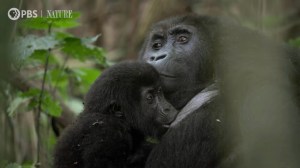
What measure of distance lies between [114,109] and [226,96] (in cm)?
76

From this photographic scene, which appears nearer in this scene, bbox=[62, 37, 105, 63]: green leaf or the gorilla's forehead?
the gorilla's forehead

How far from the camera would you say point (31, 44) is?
13.8 feet

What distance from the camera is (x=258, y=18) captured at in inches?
100

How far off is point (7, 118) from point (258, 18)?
3.11 meters

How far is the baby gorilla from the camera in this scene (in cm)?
317

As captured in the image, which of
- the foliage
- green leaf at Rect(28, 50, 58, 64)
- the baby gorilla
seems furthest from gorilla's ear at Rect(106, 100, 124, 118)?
green leaf at Rect(28, 50, 58, 64)

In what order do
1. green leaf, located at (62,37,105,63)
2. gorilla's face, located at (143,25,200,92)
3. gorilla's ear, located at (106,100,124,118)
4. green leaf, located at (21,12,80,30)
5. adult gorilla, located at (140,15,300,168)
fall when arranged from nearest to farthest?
adult gorilla, located at (140,15,300,168)
gorilla's ear, located at (106,100,124,118)
gorilla's face, located at (143,25,200,92)
green leaf, located at (21,12,80,30)
green leaf, located at (62,37,105,63)

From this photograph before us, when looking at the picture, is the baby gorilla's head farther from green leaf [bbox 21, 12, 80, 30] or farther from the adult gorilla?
green leaf [bbox 21, 12, 80, 30]

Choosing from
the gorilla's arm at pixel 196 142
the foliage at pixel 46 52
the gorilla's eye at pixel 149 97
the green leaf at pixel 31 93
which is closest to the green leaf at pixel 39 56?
the foliage at pixel 46 52

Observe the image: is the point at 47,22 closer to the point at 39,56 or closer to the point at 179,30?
the point at 39,56

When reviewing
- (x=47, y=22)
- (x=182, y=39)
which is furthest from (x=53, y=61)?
(x=182, y=39)

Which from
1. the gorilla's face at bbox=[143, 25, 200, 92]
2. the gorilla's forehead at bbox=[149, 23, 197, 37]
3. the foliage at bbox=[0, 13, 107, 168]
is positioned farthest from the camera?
the foliage at bbox=[0, 13, 107, 168]

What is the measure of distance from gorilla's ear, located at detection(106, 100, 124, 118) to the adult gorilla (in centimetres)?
36

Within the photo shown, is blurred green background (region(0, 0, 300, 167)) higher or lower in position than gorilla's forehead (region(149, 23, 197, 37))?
lower
